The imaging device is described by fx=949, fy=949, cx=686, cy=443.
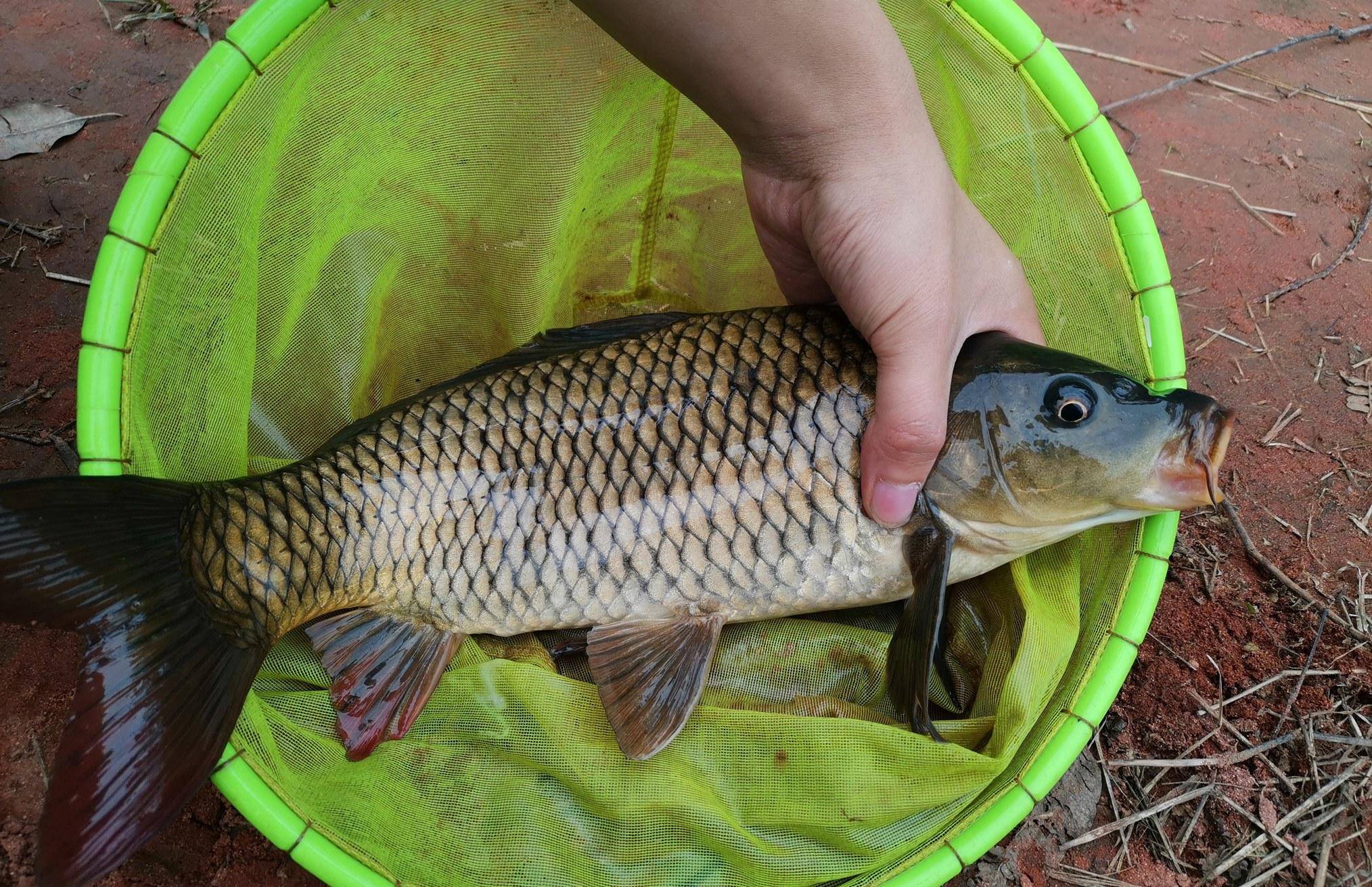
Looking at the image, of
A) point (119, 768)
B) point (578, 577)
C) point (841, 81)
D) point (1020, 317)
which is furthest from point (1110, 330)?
point (119, 768)

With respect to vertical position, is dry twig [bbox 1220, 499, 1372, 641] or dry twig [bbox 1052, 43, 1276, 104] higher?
dry twig [bbox 1052, 43, 1276, 104]

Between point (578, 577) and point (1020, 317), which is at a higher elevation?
point (1020, 317)

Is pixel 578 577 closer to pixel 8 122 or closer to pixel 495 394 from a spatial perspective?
pixel 495 394

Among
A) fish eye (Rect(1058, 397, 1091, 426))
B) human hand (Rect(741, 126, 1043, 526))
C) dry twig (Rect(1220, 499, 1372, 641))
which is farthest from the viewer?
dry twig (Rect(1220, 499, 1372, 641))

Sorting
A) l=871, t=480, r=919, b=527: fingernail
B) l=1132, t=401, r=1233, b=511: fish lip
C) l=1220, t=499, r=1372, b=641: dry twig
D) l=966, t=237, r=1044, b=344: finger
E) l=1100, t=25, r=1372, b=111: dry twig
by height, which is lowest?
l=1220, t=499, r=1372, b=641: dry twig

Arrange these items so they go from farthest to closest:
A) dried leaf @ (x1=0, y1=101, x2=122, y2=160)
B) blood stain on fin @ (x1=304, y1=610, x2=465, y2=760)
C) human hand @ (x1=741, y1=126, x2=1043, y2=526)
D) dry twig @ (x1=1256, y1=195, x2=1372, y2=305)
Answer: dried leaf @ (x1=0, y1=101, x2=122, y2=160)
dry twig @ (x1=1256, y1=195, x2=1372, y2=305)
blood stain on fin @ (x1=304, y1=610, x2=465, y2=760)
human hand @ (x1=741, y1=126, x2=1043, y2=526)

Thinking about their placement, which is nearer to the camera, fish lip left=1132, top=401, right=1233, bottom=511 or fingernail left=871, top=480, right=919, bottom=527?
fish lip left=1132, top=401, right=1233, bottom=511

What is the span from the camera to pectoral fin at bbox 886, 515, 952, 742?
147 cm

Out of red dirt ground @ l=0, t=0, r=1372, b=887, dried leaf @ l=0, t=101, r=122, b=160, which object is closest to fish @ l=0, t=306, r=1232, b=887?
red dirt ground @ l=0, t=0, r=1372, b=887

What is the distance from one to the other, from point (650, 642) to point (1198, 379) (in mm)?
1617

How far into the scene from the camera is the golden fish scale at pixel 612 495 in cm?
160

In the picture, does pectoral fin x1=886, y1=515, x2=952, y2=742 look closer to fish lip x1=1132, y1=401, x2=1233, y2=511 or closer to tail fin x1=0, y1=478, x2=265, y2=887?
fish lip x1=1132, y1=401, x2=1233, y2=511

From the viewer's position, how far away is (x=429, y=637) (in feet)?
5.61

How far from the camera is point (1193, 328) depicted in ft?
8.19
